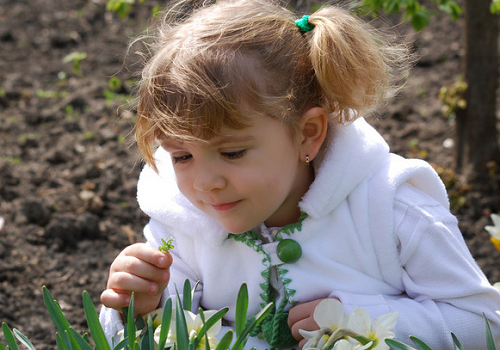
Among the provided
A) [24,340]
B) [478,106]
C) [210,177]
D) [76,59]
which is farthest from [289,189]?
[76,59]

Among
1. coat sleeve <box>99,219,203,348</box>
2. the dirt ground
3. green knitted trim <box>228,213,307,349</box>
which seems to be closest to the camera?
green knitted trim <box>228,213,307,349</box>

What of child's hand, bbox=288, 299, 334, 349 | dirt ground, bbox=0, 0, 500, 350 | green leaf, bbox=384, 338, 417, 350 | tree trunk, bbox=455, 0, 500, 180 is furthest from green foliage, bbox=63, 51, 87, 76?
green leaf, bbox=384, 338, 417, 350

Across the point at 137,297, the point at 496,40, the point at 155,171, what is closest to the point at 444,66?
the point at 496,40

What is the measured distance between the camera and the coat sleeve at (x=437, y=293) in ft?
5.65

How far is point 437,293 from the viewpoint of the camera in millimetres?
1740

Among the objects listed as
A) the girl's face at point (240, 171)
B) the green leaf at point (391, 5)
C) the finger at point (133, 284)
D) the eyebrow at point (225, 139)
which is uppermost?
the green leaf at point (391, 5)

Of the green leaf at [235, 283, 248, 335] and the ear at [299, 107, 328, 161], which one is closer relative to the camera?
the green leaf at [235, 283, 248, 335]

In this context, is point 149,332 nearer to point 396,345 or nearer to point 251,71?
point 396,345

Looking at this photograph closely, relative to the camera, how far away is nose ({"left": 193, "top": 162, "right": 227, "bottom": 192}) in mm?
1623

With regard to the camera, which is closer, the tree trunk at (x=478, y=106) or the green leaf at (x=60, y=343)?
the green leaf at (x=60, y=343)

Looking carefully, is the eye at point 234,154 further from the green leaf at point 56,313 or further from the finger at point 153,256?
the green leaf at point 56,313

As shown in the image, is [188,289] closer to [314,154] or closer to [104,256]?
[314,154]

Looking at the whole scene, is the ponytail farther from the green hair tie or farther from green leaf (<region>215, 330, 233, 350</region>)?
green leaf (<region>215, 330, 233, 350</region>)

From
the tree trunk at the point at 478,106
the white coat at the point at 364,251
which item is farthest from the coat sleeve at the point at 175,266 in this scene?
the tree trunk at the point at 478,106
